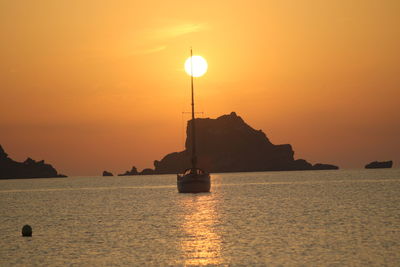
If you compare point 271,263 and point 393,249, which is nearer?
point 271,263

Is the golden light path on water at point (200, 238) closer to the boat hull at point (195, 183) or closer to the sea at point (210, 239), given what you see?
the sea at point (210, 239)

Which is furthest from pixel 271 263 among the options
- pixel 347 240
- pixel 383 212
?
pixel 383 212

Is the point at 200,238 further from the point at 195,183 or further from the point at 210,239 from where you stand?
the point at 195,183

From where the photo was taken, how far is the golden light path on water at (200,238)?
48034 millimetres

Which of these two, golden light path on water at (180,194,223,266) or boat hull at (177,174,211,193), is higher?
boat hull at (177,174,211,193)

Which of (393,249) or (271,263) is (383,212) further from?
(271,263)

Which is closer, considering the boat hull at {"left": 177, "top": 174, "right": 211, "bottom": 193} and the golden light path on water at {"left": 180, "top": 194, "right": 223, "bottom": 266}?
the golden light path on water at {"left": 180, "top": 194, "right": 223, "bottom": 266}

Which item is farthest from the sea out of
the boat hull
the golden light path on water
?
the boat hull

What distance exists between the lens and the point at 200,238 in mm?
61094

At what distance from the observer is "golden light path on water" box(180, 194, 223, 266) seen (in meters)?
48.0

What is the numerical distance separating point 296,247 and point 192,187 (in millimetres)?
68202

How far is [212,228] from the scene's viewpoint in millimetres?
70312

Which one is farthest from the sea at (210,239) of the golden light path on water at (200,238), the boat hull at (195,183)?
the boat hull at (195,183)

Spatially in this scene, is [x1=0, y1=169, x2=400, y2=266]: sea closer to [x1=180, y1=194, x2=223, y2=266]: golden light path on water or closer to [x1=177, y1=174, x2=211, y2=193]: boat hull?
[x1=180, y1=194, x2=223, y2=266]: golden light path on water
